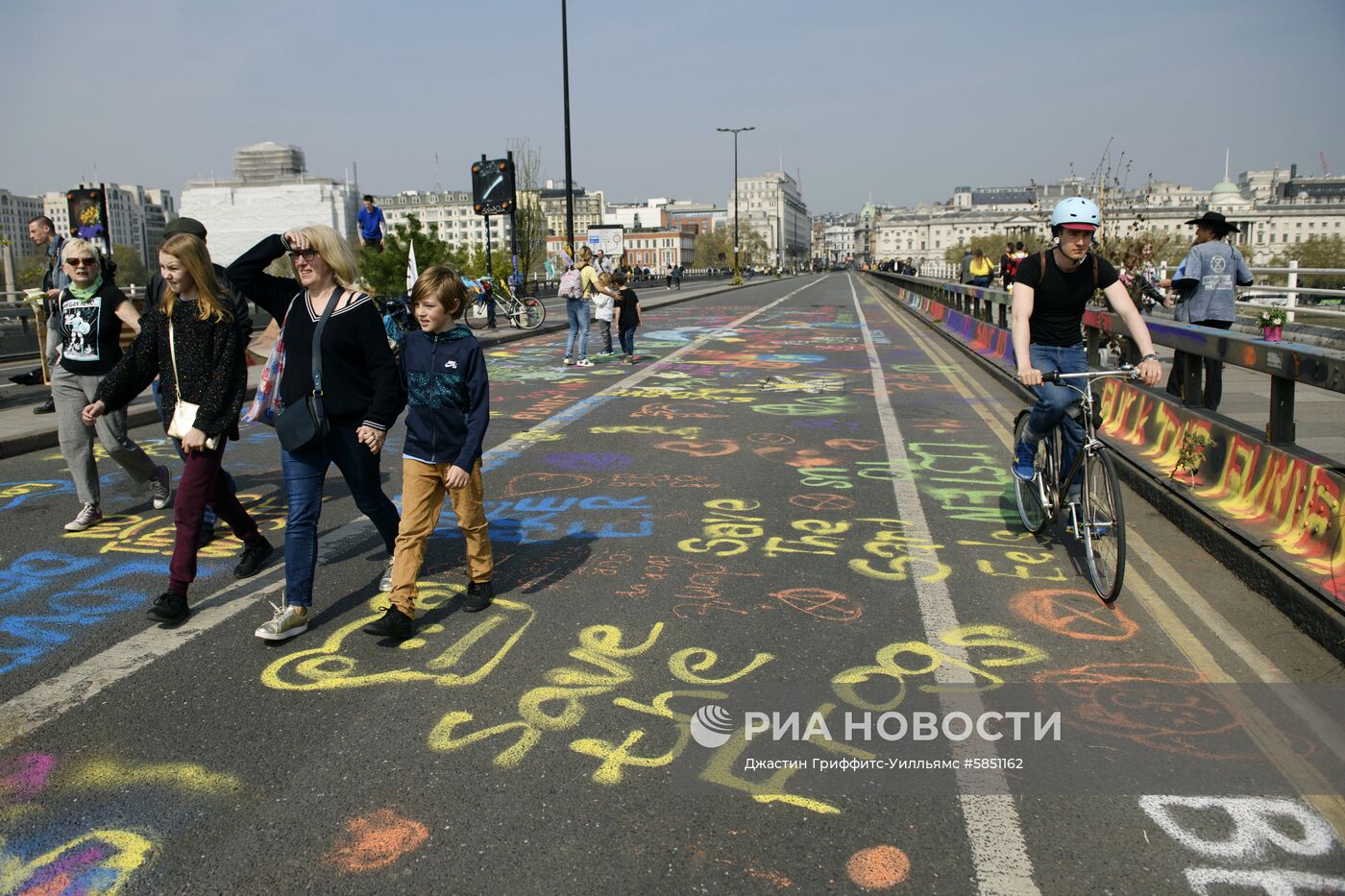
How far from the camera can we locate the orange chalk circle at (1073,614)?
177 inches

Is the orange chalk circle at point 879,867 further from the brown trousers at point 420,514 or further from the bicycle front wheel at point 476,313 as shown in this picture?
the bicycle front wheel at point 476,313

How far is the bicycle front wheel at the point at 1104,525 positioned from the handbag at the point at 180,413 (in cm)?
425

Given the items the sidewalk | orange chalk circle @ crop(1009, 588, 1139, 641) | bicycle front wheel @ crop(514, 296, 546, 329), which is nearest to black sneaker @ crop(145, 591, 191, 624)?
orange chalk circle @ crop(1009, 588, 1139, 641)

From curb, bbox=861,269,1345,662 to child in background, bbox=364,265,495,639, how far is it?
12.3 ft

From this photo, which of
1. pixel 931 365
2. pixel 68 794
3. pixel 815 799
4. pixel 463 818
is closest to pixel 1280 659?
pixel 815 799

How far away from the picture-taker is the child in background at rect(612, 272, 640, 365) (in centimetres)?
1680

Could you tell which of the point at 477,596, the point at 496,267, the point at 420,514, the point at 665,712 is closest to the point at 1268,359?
the point at 665,712

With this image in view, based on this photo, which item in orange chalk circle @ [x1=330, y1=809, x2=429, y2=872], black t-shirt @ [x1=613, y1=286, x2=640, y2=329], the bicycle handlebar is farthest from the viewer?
black t-shirt @ [x1=613, y1=286, x2=640, y2=329]

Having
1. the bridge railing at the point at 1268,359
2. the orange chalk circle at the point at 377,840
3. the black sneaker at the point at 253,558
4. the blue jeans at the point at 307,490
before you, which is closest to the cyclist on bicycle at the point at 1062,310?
the bridge railing at the point at 1268,359

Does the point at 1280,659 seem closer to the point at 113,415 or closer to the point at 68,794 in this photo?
the point at 68,794

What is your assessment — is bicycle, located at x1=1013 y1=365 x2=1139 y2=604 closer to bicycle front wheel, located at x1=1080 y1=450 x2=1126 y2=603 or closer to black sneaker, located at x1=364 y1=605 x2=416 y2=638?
bicycle front wheel, located at x1=1080 y1=450 x2=1126 y2=603

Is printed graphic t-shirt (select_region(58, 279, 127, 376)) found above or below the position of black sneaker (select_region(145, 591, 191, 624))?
above

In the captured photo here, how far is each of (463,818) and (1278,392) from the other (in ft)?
16.5

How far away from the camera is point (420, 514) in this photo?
454cm
